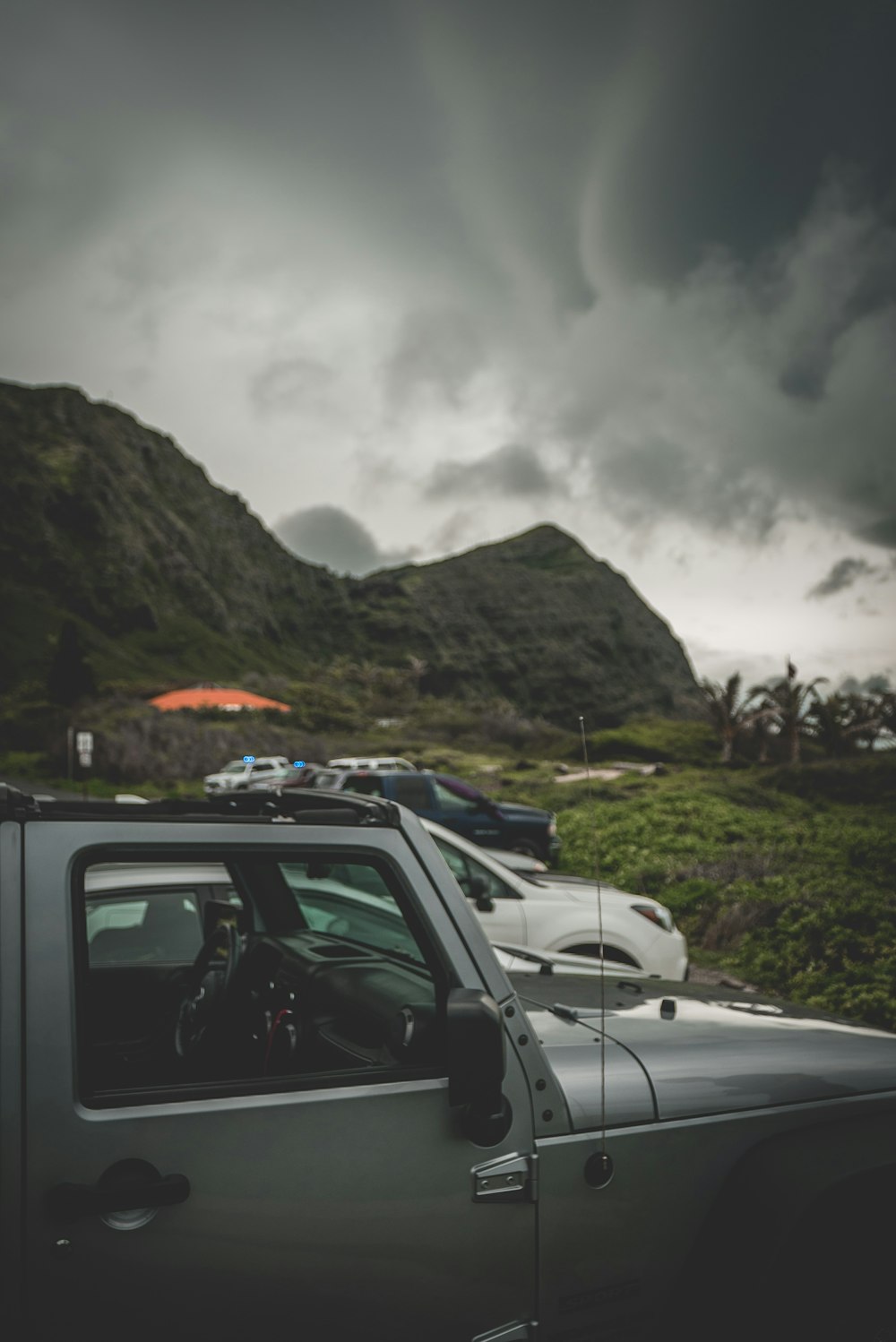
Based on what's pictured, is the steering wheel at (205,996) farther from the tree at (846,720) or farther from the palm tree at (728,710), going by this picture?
the palm tree at (728,710)

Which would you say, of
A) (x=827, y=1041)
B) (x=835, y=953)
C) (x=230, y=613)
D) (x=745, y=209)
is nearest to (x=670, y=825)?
(x=835, y=953)

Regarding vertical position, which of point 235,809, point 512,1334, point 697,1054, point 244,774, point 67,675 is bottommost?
point 512,1334

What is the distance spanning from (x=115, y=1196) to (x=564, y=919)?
5369mm

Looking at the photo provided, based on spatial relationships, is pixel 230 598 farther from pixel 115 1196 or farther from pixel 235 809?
pixel 115 1196

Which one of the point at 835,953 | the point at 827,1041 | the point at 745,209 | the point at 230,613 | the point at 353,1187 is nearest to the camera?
the point at 353,1187

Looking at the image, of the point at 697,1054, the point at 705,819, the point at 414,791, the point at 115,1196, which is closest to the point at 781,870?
the point at 705,819

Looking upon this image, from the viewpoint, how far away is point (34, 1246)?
1.51 m

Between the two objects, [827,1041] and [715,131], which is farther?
[715,131]

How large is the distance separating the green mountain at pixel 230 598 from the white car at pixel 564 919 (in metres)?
93.3

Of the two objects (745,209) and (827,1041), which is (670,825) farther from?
(827,1041)

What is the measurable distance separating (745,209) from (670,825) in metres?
8.79

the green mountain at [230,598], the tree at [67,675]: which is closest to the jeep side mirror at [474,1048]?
the tree at [67,675]

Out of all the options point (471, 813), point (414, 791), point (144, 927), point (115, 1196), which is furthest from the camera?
point (471, 813)

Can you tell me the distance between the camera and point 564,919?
21.7 ft
